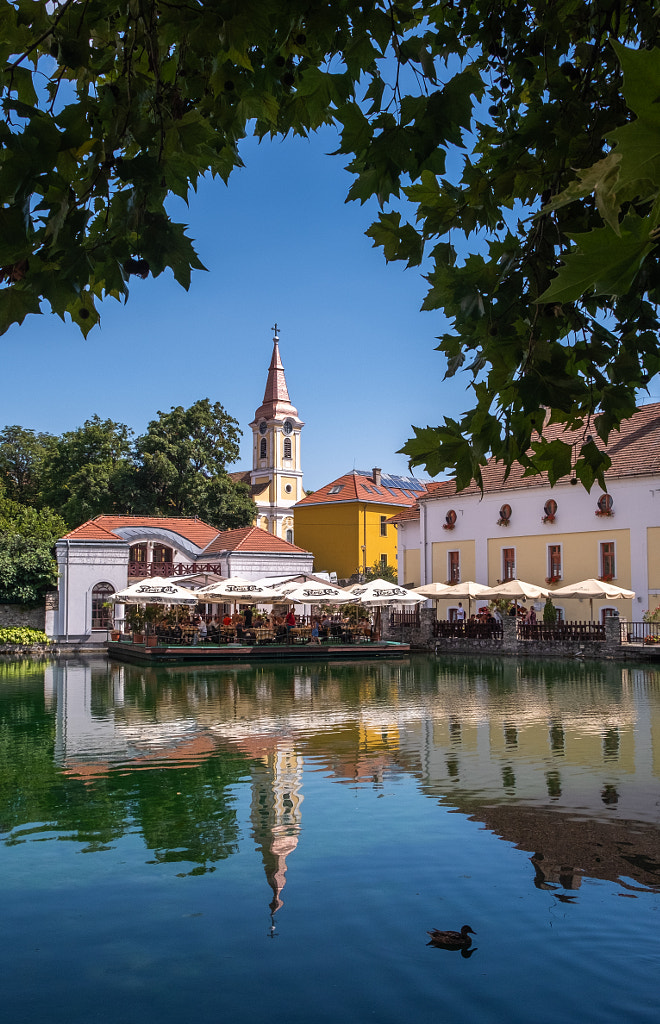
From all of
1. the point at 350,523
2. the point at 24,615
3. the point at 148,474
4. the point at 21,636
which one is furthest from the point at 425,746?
the point at 350,523

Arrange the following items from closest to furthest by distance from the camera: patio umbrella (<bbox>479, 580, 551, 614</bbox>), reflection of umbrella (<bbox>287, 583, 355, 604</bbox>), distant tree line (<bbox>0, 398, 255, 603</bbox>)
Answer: reflection of umbrella (<bbox>287, 583, 355, 604</bbox>) → patio umbrella (<bbox>479, 580, 551, 614</bbox>) → distant tree line (<bbox>0, 398, 255, 603</bbox>)

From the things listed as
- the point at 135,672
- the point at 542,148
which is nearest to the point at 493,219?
the point at 542,148

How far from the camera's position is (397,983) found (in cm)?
464

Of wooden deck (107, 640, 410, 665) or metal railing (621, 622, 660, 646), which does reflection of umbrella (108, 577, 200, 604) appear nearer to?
wooden deck (107, 640, 410, 665)

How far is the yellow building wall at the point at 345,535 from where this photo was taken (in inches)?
2446

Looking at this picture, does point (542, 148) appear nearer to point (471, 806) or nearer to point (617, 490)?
point (471, 806)

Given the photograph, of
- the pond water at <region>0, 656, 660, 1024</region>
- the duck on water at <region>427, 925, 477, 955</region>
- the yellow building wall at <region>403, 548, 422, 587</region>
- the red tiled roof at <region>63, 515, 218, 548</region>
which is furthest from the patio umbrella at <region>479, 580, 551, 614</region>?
the duck on water at <region>427, 925, 477, 955</region>

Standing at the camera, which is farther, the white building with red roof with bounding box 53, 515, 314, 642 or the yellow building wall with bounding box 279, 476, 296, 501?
the yellow building wall with bounding box 279, 476, 296, 501

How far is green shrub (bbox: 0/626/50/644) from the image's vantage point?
36.5 meters

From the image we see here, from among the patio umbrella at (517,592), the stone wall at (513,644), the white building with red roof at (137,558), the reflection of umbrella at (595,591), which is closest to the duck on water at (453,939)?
the stone wall at (513,644)

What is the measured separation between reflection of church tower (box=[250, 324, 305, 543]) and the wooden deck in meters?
43.9

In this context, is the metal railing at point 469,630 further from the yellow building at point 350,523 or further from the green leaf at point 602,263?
the green leaf at point 602,263

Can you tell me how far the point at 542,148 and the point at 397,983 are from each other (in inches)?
171

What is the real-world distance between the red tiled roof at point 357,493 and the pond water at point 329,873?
1929 inches
